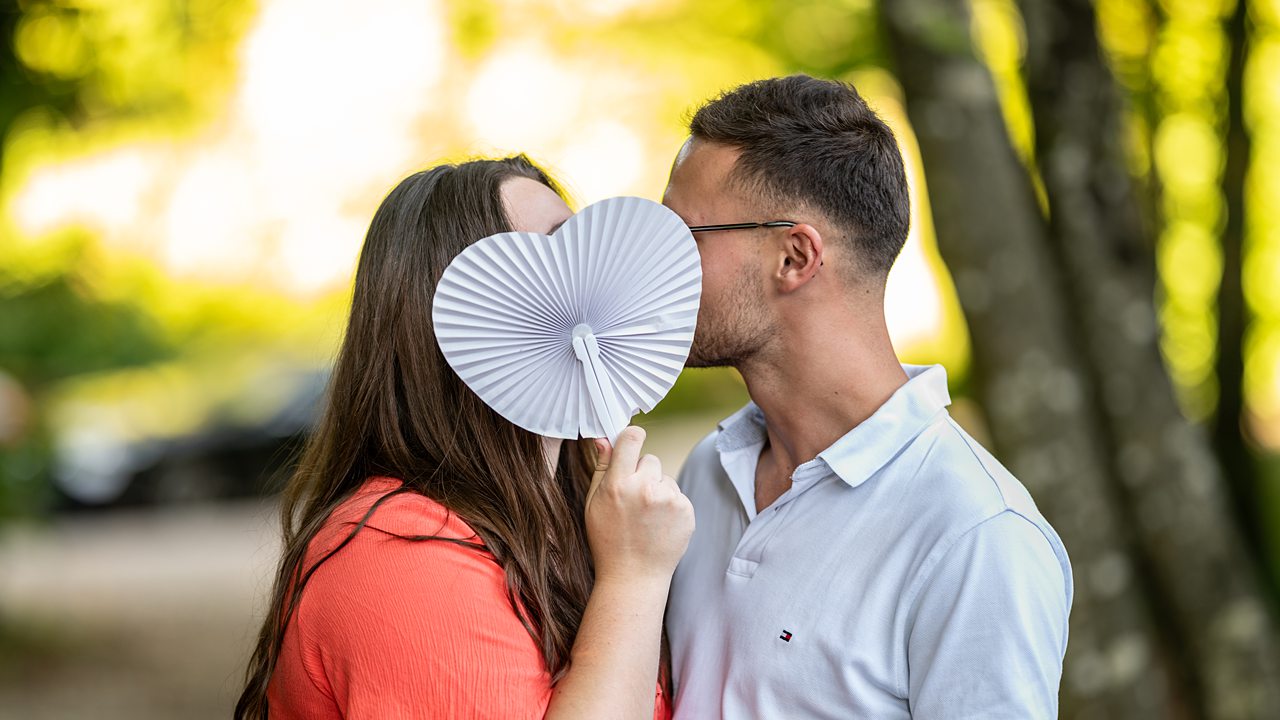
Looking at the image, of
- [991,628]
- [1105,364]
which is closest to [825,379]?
[991,628]

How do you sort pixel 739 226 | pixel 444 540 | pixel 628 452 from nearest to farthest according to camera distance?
pixel 444 540
pixel 628 452
pixel 739 226

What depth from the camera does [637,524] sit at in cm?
203

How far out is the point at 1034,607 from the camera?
73.8 inches

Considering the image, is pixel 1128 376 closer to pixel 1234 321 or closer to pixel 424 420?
pixel 1234 321

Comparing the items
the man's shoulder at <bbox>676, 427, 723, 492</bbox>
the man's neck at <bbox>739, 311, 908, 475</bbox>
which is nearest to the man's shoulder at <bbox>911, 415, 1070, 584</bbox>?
the man's neck at <bbox>739, 311, 908, 475</bbox>

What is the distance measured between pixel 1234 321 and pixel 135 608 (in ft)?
26.1

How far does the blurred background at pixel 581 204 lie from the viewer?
413 cm

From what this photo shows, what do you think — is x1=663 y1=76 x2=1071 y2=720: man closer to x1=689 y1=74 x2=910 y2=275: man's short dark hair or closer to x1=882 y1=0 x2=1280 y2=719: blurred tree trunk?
x1=689 y1=74 x2=910 y2=275: man's short dark hair

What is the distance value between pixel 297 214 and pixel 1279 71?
29.4ft

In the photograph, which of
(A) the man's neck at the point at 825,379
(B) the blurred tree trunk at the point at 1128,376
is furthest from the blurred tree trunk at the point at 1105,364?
(A) the man's neck at the point at 825,379

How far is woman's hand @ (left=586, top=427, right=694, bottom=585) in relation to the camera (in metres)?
2.03

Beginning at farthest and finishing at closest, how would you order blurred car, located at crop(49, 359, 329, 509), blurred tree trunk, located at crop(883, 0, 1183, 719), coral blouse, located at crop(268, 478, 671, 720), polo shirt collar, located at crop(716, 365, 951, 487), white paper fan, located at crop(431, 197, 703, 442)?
blurred car, located at crop(49, 359, 329, 509)
blurred tree trunk, located at crop(883, 0, 1183, 719)
polo shirt collar, located at crop(716, 365, 951, 487)
white paper fan, located at crop(431, 197, 703, 442)
coral blouse, located at crop(268, 478, 671, 720)

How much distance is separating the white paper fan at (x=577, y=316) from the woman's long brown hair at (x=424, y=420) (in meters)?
0.11

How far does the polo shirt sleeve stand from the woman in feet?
1.46
